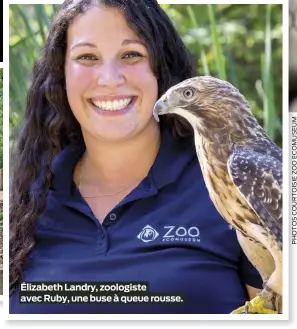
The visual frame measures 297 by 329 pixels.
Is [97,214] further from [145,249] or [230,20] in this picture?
[230,20]

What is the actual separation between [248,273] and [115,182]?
0.44 m

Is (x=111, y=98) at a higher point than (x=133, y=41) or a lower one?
lower

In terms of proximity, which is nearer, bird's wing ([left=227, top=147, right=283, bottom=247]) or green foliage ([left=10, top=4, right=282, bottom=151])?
bird's wing ([left=227, top=147, right=283, bottom=247])

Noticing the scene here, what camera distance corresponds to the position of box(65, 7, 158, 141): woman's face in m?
1.89

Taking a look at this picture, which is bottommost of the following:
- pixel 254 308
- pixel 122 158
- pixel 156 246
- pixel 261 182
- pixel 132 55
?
pixel 254 308

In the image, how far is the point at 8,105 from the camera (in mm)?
2004

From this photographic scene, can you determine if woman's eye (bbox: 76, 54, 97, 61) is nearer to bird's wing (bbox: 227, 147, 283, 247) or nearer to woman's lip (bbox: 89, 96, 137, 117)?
woman's lip (bbox: 89, 96, 137, 117)

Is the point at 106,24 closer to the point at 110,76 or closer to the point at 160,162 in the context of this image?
the point at 110,76

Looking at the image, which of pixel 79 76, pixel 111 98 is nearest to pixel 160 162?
pixel 111 98

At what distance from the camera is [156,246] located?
Answer: 1.88 metres

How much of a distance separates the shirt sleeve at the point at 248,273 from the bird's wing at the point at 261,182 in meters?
0.10

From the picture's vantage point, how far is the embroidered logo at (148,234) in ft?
6.19

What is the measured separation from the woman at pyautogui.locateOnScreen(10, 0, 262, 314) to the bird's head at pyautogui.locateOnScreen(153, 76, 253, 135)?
5cm

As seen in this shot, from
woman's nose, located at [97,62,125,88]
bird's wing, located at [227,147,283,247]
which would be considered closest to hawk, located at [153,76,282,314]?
bird's wing, located at [227,147,283,247]
